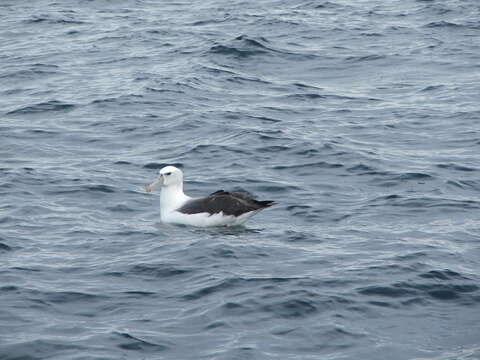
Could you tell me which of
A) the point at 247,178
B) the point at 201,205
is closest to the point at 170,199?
the point at 201,205

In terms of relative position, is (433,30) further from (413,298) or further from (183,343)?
(183,343)

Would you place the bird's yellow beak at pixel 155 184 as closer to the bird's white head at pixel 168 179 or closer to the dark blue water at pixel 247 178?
the bird's white head at pixel 168 179

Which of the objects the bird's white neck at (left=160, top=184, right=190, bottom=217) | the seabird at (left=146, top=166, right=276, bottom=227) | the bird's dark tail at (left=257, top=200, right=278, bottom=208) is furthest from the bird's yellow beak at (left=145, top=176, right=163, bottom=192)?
the bird's dark tail at (left=257, top=200, right=278, bottom=208)

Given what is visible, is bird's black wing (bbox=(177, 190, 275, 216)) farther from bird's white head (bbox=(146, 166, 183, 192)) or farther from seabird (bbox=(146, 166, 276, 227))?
bird's white head (bbox=(146, 166, 183, 192))

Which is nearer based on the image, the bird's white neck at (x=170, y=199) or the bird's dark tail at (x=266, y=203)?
the bird's dark tail at (x=266, y=203)

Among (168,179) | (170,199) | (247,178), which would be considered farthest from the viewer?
(247,178)

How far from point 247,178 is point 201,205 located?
2079 mm

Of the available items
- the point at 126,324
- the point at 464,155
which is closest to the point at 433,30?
the point at 464,155

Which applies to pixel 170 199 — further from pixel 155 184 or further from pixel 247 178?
pixel 247 178

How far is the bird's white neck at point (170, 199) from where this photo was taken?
16578 millimetres

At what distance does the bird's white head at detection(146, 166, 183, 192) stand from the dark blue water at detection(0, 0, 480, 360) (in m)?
0.47

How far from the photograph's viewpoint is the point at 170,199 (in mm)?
16641

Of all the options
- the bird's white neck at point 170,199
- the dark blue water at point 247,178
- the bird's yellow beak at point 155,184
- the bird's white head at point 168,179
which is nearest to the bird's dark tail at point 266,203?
the dark blue water at point 247,178

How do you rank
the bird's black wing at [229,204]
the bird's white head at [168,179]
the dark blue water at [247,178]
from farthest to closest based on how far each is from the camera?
1. the bird's white head at [168,179]
2. the bird's black wing at [229,204]
3. the dark blue water at [247,178]
